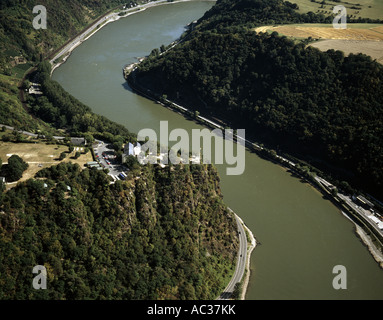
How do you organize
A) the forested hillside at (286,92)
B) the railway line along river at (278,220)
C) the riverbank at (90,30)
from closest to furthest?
1. the railway line along river at (278,220)
2. the forested hillside at (286,92)
3. the riverbank at (90,30)

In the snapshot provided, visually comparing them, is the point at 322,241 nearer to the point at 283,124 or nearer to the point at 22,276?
the point at 283,124

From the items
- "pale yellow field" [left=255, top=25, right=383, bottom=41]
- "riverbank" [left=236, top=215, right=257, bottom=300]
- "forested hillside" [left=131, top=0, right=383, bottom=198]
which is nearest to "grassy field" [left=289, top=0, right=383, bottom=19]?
"pale yellow field" [left=255, top=25, right=383, bottom=41]

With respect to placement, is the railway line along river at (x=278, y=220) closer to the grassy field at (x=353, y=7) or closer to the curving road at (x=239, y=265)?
the curving road at (x=239, y=265)

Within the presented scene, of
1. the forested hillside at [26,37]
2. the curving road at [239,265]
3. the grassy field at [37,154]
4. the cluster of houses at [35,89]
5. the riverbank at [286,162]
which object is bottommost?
the curving road at [239,265]

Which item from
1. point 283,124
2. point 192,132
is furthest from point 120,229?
point 283,124

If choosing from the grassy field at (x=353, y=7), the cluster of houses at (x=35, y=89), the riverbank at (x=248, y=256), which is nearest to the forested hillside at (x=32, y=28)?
the cluster of houses at (x=35, y=89)
